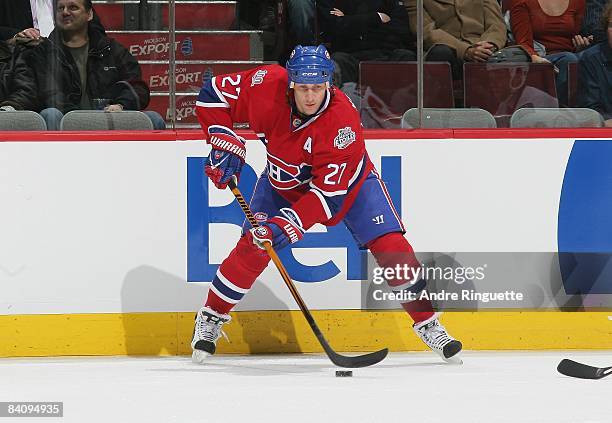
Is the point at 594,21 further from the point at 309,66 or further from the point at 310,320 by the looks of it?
the point at 310,320

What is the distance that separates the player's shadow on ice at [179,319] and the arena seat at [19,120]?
0.71 meters

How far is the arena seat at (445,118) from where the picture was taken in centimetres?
528

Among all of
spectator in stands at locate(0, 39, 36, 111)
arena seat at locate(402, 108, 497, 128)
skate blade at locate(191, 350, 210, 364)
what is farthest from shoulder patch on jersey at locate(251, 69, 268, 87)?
skate blade at locate(191, 350, 210, 364)

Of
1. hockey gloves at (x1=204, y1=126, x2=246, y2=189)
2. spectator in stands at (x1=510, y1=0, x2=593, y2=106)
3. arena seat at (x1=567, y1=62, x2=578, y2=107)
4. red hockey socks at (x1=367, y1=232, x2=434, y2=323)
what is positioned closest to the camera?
hockey gloves at (x1=204, y1=126, x2=246, y2=189)

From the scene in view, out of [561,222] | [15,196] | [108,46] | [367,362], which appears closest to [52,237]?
[15,196]

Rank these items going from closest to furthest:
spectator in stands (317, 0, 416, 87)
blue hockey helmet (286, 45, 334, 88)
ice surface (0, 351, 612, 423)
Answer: ice surface (0, 351, 612, 423) < blue hockey helmet (286, 45, 334, 88) < spectator in stands (317, 0, 416, 87)

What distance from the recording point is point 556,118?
5.34 meters

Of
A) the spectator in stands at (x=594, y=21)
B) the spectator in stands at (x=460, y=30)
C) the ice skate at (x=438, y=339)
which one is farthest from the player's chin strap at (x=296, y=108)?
the spectator in stands at (x=594, y=21)

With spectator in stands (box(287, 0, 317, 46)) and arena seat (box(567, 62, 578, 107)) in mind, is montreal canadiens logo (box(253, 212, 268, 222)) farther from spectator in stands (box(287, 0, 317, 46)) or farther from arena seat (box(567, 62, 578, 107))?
arena seat (box(567, 62, 578, 107))

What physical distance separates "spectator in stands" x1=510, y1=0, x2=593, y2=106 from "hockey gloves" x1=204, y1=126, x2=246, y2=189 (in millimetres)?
1408

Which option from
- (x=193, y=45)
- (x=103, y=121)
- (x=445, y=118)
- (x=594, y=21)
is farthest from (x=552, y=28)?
(x=103, y=121)

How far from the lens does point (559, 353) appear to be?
17.2 feet

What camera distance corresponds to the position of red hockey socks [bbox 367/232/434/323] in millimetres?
4918

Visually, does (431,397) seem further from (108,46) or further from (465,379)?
(108,46)
